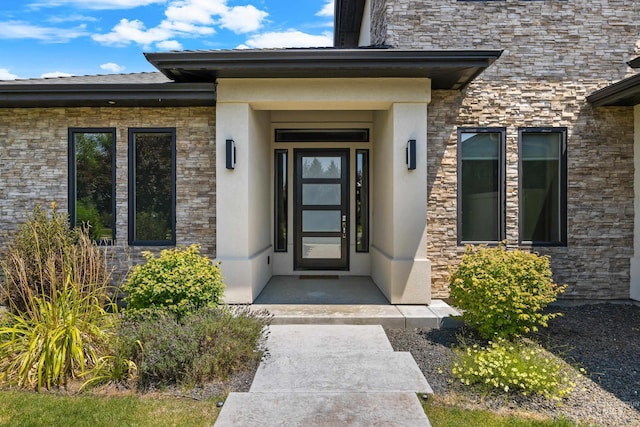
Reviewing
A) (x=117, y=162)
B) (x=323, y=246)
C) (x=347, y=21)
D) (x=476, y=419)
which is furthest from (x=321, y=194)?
(x=476, y=419)

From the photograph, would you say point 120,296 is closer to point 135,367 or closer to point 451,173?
point 135,367

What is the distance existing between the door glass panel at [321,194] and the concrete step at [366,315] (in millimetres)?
3111

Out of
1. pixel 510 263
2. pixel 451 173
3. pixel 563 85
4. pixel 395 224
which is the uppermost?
pixel 563 85

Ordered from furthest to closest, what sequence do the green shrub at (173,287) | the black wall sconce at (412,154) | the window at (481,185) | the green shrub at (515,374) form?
1. the window at (481,185)
2. the black wall sconce at (412,154)
3. the green shrub at (173,287)
4. the green shrub at (515,374)

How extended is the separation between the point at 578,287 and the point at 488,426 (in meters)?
4.87

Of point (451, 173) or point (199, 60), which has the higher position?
point (199, 60)

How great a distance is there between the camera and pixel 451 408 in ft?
11.2

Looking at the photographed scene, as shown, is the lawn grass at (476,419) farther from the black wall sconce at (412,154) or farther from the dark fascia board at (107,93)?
the dark fascia board at (107,93)

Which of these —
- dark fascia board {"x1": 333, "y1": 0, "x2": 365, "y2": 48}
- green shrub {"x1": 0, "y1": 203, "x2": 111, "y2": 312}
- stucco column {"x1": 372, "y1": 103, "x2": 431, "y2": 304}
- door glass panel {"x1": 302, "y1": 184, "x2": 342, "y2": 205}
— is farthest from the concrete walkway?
dark fascia board {"x1": 333, "y1": 0, "x2": 365, "y2": 48}

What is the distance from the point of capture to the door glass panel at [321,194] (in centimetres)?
874

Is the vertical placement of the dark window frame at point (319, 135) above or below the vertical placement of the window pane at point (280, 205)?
above

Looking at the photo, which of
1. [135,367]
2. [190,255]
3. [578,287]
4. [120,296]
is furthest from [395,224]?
[120,296]

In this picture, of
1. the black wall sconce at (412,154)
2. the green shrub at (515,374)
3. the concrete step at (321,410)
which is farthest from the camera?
the black wall sconce at (412,154)

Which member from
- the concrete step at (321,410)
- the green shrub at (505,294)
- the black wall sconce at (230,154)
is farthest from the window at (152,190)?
the green shrub at (505,294)
